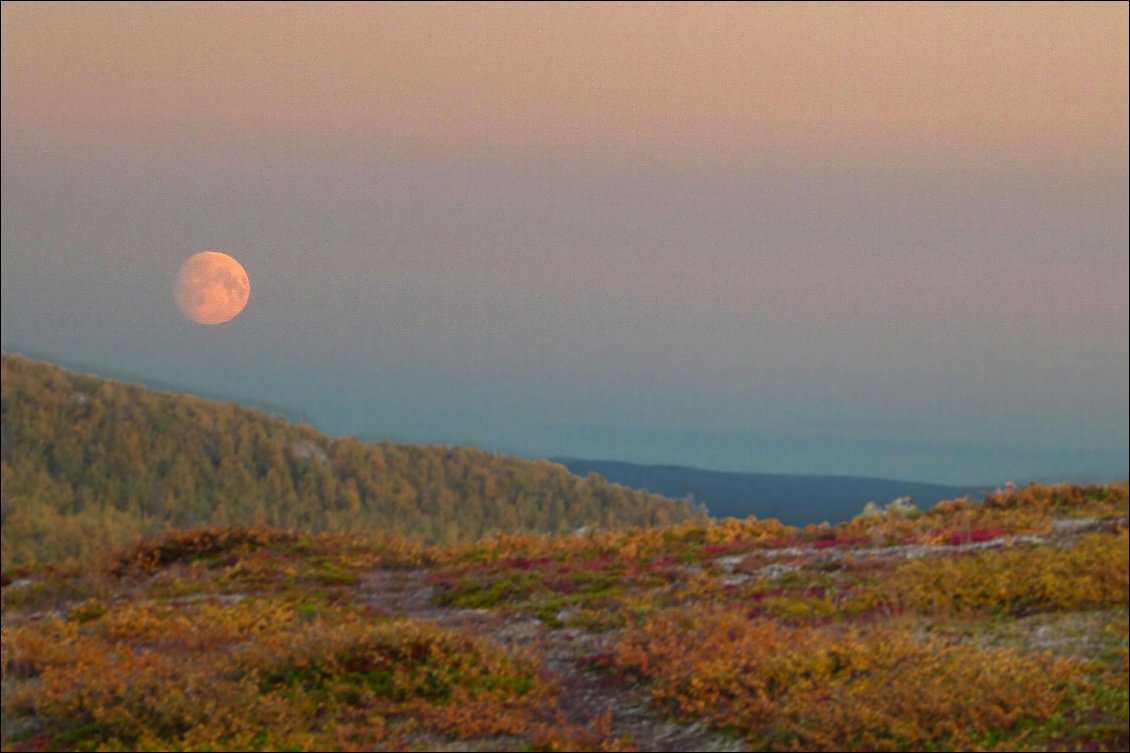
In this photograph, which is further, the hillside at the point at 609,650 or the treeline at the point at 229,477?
the treeline at the point at 229,477

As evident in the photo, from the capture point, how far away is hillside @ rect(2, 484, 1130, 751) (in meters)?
14.2

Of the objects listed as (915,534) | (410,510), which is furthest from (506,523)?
(915,534)

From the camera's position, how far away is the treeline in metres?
114

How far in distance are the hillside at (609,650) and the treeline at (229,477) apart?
85.1 m

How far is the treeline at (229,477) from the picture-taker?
114 m

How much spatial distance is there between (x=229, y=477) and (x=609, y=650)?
371 feet

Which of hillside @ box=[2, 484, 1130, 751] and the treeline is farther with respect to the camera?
the treeline

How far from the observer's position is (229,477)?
124 metres

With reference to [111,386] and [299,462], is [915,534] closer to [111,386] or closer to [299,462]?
[299,462]

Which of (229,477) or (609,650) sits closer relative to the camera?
(609,650)

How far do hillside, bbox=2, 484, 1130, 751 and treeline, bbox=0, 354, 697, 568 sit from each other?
279ft

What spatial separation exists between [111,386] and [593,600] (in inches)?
5011

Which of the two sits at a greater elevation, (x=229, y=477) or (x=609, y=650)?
(x=609, y=650)

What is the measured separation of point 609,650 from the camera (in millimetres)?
17438
